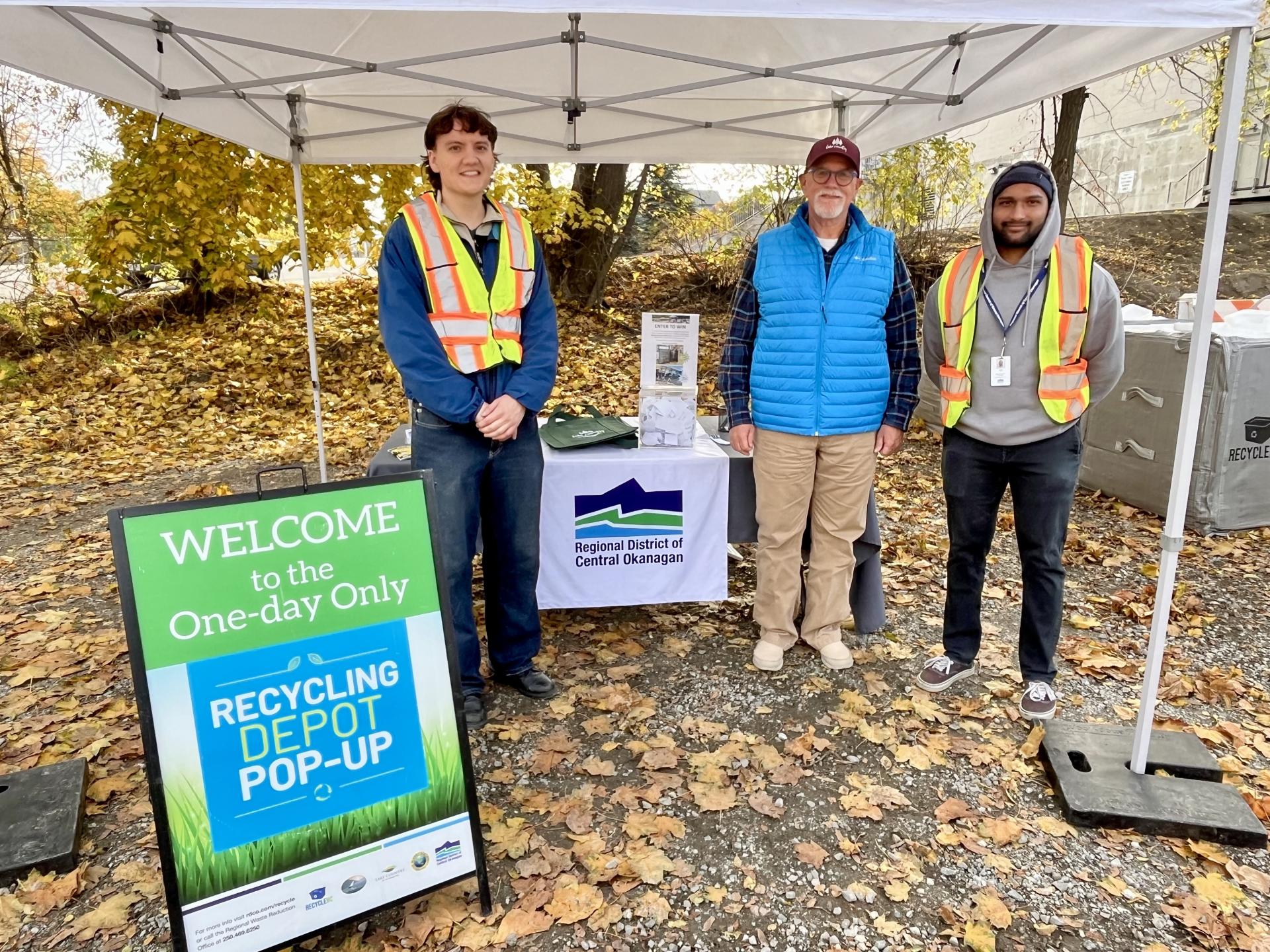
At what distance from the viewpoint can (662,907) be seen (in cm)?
219

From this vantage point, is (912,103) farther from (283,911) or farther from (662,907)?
(283,911)

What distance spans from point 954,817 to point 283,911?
6.56 ft

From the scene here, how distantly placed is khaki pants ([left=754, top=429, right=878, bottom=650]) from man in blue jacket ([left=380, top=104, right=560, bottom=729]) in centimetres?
100

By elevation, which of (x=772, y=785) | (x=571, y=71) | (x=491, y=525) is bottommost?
(x=772, y=785)

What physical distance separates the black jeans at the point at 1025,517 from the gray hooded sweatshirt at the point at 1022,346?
74 mm

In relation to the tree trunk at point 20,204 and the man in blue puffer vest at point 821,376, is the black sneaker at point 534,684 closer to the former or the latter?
the man in blue puffer vest at point 821,376

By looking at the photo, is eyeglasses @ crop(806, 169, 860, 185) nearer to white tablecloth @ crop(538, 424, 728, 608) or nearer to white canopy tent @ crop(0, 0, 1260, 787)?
white canopy tent @ crop(0, 0, 1260, 787)

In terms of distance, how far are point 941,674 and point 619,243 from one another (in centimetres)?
874

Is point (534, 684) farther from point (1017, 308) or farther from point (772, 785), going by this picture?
point (1017, 308)

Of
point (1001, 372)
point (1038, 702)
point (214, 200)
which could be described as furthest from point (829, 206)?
point (214, 200)

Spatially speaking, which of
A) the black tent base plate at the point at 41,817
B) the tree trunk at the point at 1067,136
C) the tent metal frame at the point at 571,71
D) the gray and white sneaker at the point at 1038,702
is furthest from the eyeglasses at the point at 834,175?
the tree trunk at the point at 1067,136

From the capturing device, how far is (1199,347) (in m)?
2.26

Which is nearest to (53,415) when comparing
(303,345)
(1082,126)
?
(303,345)

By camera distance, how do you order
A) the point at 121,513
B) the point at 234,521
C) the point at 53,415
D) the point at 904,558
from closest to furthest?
1. the point at 121,513
2. the point at 234,521
3. the point at 904,558
4. the point at 53,415
